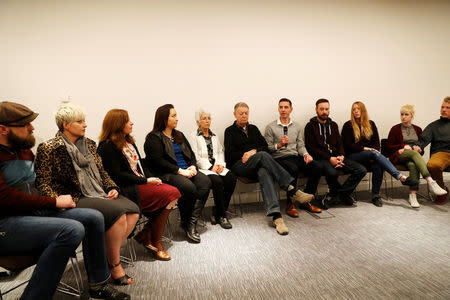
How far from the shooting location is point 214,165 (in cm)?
334

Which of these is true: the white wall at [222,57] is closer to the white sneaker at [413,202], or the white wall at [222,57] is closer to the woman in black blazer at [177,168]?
the woman in black blazer at [177,168]

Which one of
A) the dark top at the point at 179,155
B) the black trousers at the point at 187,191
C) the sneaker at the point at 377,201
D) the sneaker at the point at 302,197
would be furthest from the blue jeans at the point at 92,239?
the sneaker at the point at 377,201

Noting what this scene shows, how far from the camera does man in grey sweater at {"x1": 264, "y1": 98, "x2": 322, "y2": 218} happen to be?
346 centimetres

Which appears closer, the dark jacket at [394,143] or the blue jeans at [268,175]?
the blue jeans at [268,175]

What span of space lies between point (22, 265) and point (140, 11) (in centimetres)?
314

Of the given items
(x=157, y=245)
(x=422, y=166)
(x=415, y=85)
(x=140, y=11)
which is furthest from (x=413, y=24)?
(x=157, y=245)

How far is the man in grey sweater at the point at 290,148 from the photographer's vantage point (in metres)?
3.46

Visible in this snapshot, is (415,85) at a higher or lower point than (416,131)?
higher

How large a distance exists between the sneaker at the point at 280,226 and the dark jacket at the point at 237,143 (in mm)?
909

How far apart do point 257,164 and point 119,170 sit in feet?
4.88

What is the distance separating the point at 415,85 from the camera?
14.7 ft

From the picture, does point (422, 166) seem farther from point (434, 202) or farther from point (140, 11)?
point (140, 11)

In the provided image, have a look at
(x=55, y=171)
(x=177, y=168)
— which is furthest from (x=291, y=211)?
(x=55, y=171)

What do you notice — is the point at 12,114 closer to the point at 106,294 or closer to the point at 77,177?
the point at 77,177
